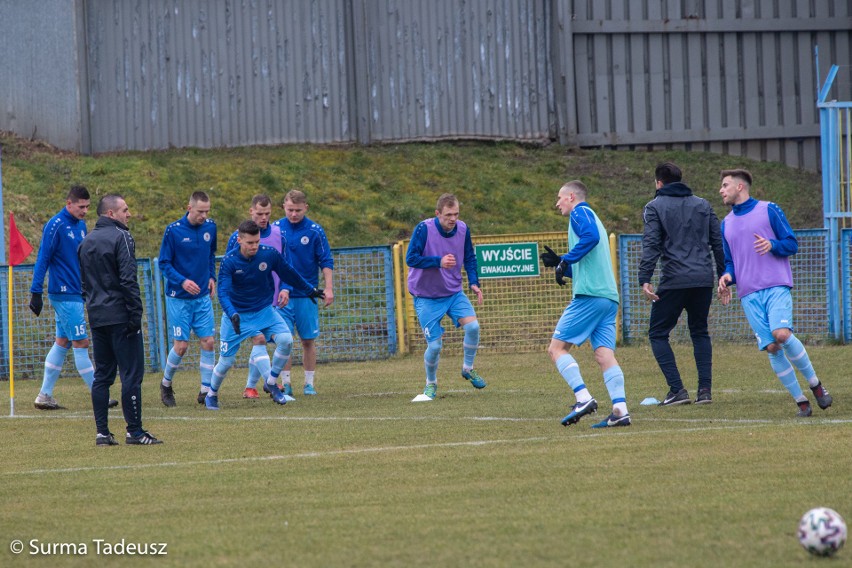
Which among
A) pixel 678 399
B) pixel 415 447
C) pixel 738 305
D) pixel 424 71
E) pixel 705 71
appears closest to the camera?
pixel 415 447

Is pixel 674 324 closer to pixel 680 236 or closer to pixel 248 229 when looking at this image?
pixel 680 236

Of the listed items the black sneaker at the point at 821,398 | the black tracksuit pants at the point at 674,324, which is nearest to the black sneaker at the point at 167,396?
the black tracksuit pants at the point at 674,324

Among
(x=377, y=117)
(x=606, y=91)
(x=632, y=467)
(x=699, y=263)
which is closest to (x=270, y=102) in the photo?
(x=377, y=117)

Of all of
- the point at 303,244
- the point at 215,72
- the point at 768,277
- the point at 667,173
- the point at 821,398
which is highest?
the point at 215,72

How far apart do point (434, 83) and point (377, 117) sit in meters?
1.41

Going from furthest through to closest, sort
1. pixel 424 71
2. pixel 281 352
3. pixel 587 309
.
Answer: pixel 424 71 → pixel 281 352 → pixel 587 309

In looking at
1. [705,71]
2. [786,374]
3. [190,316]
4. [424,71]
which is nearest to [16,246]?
[190,316]

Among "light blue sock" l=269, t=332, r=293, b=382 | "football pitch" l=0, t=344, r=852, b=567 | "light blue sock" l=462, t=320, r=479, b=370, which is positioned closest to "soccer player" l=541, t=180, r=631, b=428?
"football pitch" l=0, t=344, r=852, b=567

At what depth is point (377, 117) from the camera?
1040 inches

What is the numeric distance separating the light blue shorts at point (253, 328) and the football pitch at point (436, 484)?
2.23 ft

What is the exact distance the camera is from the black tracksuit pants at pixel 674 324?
1152 centimetres

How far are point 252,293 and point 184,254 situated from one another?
3.31 feet

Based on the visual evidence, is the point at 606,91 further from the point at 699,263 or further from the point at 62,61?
the point at 699,263

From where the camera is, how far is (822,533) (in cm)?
539
